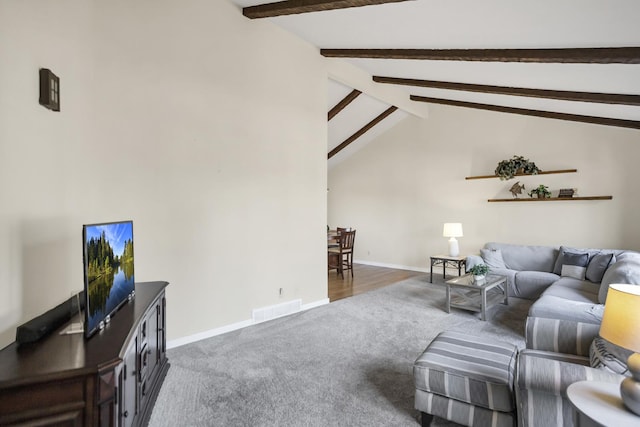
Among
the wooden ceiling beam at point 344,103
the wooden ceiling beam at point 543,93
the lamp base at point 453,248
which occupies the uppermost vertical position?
the wooden ceiling beam at point 344,103

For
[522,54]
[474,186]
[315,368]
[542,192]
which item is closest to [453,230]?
[474,186]

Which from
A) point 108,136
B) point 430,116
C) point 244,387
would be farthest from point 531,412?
point 430,116

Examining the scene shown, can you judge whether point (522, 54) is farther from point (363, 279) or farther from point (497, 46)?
point (363, 279)

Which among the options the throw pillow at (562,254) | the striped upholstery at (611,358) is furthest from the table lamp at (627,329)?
the throw pillow at (562,254)

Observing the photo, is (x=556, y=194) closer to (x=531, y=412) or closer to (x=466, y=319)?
(x=466, y=319)

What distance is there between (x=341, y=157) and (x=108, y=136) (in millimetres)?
6192

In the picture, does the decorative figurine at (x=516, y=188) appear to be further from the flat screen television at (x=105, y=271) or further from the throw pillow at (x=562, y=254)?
the flat screen television at (x=105, y=271)

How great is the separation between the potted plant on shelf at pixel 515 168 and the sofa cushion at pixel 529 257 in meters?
1.24

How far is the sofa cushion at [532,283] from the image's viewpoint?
4809 millimetres

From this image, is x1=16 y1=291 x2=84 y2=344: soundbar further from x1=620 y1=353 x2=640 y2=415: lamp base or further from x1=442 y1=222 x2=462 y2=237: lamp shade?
x1=442 y1=222 x2=462 y2=237: lamp shade

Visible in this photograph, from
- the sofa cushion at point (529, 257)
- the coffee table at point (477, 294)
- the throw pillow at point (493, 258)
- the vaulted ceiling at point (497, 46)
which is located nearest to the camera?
the vaulted ceiling at point (497, 46)

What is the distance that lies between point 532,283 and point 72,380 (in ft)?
17.8

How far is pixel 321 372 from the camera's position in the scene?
112 inches

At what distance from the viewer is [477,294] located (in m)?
5.01
